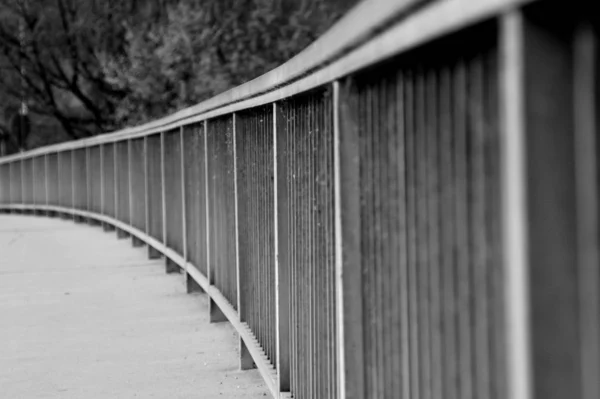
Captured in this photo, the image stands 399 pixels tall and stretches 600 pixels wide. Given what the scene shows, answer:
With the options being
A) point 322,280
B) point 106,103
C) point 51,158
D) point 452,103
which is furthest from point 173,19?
point 452,103

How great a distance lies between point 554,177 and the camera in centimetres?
209

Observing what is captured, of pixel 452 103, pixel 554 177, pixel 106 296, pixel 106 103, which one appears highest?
pixel 106 103

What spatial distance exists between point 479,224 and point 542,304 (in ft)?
1.53

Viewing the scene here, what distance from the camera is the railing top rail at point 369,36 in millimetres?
2336

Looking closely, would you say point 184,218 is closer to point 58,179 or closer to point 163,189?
point 163,189

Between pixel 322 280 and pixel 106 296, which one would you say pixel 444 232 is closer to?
pixel 322 280

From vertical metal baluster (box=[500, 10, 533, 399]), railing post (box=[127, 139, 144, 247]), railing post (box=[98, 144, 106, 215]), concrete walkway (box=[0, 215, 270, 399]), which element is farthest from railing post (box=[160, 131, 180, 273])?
vertical metal baluster (box=[500, 10, 533, 399])

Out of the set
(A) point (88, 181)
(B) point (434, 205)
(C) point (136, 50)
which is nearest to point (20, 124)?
(C) point (136, 50)

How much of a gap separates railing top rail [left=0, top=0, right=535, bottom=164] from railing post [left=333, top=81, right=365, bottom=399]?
0.52ft

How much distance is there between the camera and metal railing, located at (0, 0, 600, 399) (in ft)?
6.80

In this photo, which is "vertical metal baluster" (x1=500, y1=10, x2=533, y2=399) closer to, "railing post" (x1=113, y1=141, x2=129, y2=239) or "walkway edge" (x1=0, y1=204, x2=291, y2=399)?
"walkway edge" (x1=0, y1=204, x2=291, y2=399)

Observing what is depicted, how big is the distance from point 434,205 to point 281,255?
3015mm

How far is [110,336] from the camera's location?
30.1 feet

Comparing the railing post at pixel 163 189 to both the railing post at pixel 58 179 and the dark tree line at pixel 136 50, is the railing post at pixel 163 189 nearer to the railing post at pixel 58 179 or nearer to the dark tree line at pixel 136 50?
the railing post at pixel 58 179
